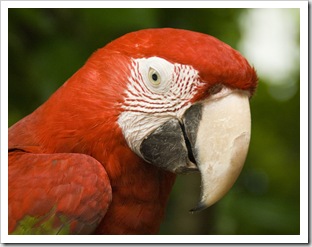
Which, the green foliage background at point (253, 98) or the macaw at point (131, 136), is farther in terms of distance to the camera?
the green foliage background at point (253, 98)

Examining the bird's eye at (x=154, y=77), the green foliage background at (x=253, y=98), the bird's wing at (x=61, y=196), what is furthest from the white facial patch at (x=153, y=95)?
the green foliage background at (x=253, y=98)

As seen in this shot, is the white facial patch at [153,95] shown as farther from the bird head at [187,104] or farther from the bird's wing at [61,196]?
the bird's wing at [61,196]

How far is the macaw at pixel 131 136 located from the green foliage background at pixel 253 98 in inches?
10.6

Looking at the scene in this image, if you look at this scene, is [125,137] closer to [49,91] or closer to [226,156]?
[226,156]

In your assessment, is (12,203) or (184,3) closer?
(12,203)

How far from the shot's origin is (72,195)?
1041 mm

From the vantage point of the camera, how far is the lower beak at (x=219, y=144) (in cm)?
105

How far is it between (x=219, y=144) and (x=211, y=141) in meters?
0.02

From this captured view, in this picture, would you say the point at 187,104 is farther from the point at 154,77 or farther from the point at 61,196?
the point at 61,196

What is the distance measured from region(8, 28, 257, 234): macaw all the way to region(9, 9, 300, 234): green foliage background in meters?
0.27

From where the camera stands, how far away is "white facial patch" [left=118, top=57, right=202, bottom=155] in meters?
1.07

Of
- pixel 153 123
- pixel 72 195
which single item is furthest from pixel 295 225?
pixel 72 195

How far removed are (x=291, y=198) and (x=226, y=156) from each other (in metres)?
0.71

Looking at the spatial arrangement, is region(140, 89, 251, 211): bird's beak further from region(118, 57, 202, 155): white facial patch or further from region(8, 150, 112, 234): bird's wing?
region(8, 150, 112, 234): bird's wing
